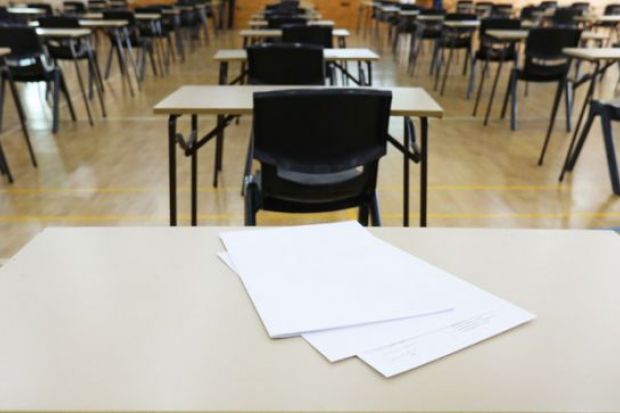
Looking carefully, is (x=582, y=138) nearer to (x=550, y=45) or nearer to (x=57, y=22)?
(x=550, y=45)

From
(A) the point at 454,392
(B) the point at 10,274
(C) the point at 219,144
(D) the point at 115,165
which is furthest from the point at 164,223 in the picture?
(A) the point at 454,392

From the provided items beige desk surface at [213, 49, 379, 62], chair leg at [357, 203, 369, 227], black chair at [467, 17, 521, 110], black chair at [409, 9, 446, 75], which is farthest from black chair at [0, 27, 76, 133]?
Answer: black chair at [409, 9, 446, 75]

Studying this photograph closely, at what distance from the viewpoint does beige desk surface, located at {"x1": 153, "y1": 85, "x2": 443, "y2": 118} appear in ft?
6.64

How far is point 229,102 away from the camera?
84.4 inches

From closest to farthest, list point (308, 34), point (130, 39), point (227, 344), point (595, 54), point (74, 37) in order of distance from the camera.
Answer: point (227, 344) → point (595, 54) → point (308, 34) → point (74, 37) → point (130, 39)

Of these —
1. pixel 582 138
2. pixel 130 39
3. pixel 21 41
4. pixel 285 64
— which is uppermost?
pixel 130 39

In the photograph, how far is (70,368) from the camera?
528mm

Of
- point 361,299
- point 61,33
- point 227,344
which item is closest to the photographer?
point 227,344

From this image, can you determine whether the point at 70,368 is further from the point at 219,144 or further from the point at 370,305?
the point at 219,144

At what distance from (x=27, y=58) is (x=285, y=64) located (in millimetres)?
2391

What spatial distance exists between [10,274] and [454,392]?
57cm

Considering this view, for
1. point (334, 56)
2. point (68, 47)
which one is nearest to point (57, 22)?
point (68, 47)

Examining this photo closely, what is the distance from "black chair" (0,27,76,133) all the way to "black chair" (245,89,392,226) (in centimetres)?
309

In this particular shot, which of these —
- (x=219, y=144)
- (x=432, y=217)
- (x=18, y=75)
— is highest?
(x=18, y=75)
